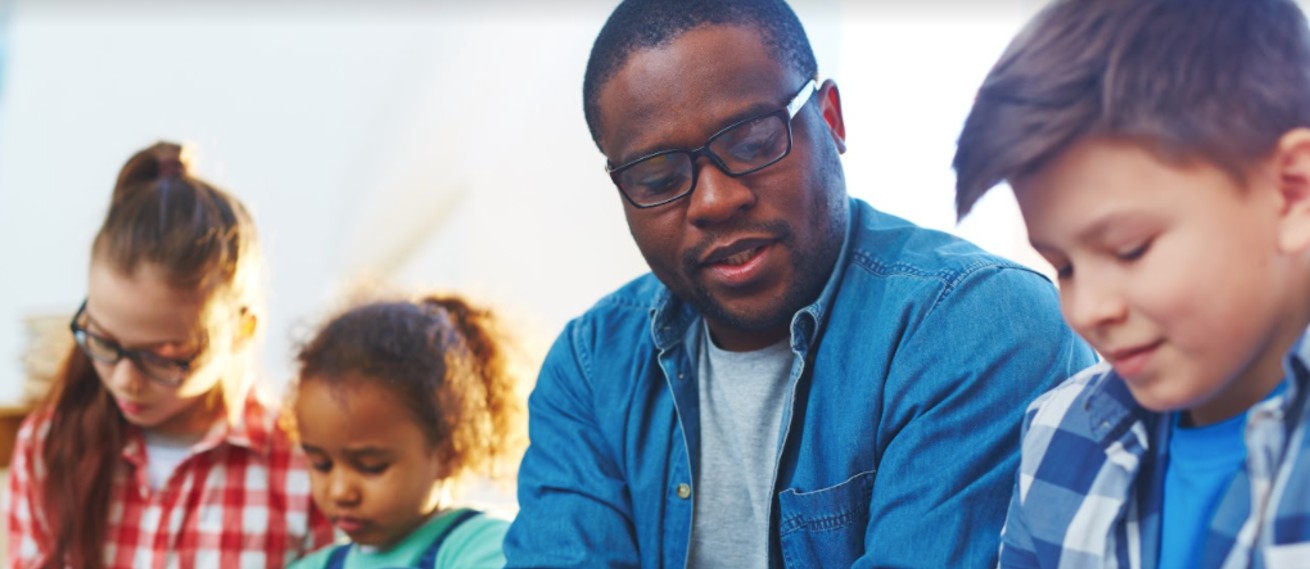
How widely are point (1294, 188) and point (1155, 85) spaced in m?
0.11

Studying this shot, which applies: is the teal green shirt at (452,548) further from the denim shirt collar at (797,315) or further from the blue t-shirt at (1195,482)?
the blue t-shirt at (1195,482)

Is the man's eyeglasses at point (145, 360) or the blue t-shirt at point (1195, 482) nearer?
the blue t-shirt at point (1195, 482)

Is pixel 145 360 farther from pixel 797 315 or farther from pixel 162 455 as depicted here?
pixel 797 315

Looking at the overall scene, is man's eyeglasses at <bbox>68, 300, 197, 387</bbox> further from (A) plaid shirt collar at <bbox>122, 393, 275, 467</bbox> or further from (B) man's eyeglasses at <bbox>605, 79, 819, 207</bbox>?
(B) man's eyeglasses at <bbox>605, 79, 819, 207</bbox>

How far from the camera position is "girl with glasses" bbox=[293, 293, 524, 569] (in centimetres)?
173

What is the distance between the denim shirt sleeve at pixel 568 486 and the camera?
4.64ft

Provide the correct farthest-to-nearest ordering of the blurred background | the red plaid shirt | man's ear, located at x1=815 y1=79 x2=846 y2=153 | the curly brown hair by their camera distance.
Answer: the blurred background, the red plaid shirt, the curly brown hair, man's ear, located at x1=815 y1=79 x2=846 y2=153

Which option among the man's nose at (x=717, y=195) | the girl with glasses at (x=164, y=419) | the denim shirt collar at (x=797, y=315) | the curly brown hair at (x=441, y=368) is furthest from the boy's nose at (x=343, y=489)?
the man's nose at (x=717, y=195)

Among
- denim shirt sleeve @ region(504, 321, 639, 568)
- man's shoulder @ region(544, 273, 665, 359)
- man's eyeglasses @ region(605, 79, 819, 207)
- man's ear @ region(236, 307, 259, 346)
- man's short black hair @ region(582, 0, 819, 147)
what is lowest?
denim shirt sleeve @ region(504, 321, 639, 568)

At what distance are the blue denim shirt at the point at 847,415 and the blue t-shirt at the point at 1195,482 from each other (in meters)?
0.23

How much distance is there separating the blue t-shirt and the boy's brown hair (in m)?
0.20

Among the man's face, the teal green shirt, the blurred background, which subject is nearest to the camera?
the man's face

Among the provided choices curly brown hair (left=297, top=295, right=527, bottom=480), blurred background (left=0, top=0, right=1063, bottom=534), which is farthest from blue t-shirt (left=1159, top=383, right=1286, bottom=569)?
blurred background (left=0, top=0, right=1063, bottom=534)

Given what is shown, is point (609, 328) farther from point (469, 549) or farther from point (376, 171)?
point (376, 171)
